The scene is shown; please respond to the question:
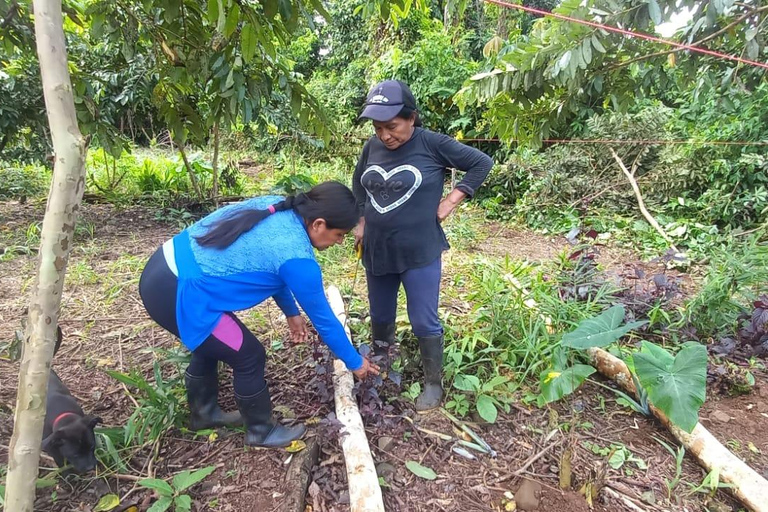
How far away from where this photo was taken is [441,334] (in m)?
2.26

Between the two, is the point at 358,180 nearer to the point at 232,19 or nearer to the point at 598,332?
the point at 232,19

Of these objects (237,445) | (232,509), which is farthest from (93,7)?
(232,509)

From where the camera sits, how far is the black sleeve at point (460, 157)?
2.07 metres

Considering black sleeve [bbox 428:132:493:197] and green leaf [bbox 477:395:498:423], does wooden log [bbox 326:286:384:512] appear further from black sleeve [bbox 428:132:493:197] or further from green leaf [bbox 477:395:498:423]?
black sleeve [bbox 428:132:493:197]

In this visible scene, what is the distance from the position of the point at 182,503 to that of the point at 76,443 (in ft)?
1.61

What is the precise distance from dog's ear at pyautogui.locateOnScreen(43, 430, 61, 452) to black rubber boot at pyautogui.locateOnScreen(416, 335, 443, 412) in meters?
1.50

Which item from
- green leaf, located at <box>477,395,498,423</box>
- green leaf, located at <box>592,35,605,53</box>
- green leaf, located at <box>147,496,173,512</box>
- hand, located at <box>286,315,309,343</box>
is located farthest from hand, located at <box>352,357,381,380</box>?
green leaf, located at <box>592,35,605,53</box>

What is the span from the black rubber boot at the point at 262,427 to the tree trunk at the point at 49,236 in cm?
100

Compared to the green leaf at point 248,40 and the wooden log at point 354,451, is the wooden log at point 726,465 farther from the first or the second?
the green leaf at point 248,40

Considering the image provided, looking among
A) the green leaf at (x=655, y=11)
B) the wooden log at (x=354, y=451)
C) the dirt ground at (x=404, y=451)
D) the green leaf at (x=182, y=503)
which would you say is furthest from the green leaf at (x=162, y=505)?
the green leaf at (x=655, y=11)

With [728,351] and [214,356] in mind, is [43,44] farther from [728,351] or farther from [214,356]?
[728,351]

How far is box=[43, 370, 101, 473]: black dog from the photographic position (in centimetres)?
169

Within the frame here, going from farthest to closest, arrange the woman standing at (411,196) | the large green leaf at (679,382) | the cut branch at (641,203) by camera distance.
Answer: the cut branch at (641,203) < the woman standing at (411,196) < the large green leaf at (679,382)

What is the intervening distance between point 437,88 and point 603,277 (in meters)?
5.56
